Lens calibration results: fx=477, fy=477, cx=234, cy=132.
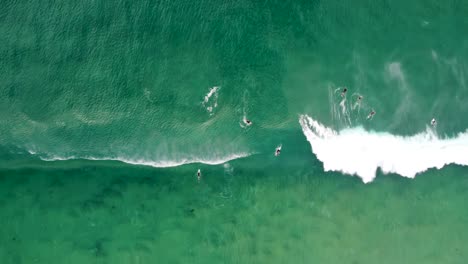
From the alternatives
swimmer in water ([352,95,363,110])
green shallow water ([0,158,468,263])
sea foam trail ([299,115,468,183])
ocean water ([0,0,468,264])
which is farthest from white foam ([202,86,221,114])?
swimmer in water ([352,95,363,110])

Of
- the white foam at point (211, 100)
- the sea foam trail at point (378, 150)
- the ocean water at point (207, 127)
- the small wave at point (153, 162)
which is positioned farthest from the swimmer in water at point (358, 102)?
the small wave at point (153, 162)

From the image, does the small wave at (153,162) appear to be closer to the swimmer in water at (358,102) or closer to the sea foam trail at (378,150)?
the sea foam trail at (378,150)

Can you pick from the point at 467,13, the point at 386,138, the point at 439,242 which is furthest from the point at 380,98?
the point at 439,242

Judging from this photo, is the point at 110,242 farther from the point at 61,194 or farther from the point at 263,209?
the point at 263,209

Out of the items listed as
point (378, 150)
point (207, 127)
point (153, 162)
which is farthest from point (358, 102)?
point (153, 162)

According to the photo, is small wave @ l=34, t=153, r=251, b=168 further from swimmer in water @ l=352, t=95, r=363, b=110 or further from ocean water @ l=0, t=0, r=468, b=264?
swimmer in water @ l=352, t=95, r=363, b=110

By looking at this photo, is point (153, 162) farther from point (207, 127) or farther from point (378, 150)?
point (378, 150)
